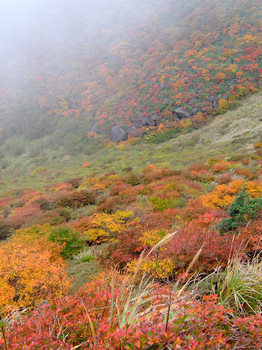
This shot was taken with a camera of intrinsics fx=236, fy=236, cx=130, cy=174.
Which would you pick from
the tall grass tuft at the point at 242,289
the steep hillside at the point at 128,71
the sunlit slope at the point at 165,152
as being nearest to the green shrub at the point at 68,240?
the tall grass tuft at the point at 242,289

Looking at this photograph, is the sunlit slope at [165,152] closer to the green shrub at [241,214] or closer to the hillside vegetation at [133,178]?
the hillside vegetation at [133,178]

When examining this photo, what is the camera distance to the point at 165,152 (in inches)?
1043

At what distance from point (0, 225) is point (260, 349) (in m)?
12.3

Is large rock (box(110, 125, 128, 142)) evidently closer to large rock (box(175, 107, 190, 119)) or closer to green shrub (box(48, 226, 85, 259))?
large rock (box(175, 107, 190, 119))

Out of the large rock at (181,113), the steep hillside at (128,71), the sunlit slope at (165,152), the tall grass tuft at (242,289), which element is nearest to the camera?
the tall grass tuft at (242,289)

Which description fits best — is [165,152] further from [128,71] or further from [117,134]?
[128,71]

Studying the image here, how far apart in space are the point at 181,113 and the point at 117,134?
33.0ft

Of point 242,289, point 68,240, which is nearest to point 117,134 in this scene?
point 68,240

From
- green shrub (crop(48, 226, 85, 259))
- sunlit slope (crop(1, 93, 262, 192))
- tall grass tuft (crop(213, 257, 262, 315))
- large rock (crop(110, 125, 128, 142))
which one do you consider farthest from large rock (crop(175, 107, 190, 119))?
tall grass tuft (crop(213, 257, 262, 315))

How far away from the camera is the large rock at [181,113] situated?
33.5 meters

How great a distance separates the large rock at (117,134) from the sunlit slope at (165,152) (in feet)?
7.50

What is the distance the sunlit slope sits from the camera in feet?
69.2

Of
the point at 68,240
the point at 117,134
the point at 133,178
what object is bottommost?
the point at 133,178

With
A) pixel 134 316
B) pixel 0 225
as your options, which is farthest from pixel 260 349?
pixel 0 225
